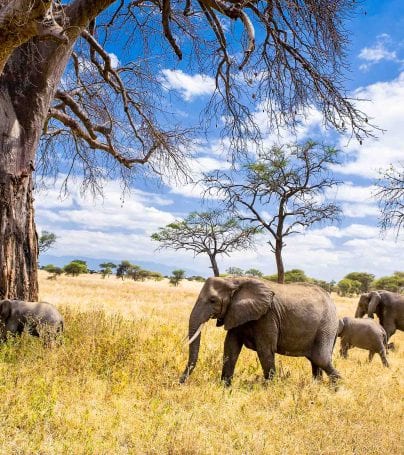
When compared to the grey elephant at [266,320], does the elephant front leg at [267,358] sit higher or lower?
lower

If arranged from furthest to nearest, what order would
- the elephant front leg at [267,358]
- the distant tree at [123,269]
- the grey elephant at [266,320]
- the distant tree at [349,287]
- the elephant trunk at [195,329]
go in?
the distant tree at [123,269]
the distant tree at [349,287]
the elephant front leg at [267,358]
the grey elephant at [266,320]
the elephant trunk at [195,329]

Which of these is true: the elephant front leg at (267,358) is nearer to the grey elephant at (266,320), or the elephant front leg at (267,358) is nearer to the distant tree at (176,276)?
the grey elephant at (266,320)

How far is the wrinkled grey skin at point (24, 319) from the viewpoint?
6.54 metres

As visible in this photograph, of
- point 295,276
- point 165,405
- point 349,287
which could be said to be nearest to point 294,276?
point 295,276

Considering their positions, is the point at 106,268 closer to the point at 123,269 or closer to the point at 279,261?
the point at 123,269

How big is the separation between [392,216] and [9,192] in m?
10.6

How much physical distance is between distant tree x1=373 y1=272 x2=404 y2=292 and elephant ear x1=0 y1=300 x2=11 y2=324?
4602 centimetres

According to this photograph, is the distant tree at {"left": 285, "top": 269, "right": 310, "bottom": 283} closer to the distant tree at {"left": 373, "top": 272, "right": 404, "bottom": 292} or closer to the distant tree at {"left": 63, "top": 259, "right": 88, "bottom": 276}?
the distant tree at {"left": 373, "top": 272, "right": 404, "bottom": 292}

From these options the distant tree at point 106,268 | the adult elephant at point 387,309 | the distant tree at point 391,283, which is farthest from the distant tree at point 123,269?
the adult elephant at point 387,309

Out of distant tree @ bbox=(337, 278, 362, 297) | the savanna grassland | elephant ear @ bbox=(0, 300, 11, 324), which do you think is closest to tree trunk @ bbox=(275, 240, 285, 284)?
the savanna grassland

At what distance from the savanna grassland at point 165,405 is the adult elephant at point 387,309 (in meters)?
4.85

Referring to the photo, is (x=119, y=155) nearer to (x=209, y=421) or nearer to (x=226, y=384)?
(x=226, y=384)

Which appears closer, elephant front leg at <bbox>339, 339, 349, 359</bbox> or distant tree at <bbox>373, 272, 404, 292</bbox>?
elephant front leg at <bbox>339, 339, 349, 359</bbox>

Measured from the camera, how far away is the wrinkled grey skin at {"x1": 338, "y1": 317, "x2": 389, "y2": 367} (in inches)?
362
